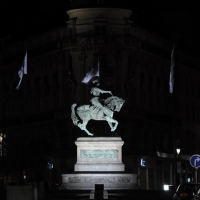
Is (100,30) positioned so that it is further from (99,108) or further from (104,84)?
(99,108)

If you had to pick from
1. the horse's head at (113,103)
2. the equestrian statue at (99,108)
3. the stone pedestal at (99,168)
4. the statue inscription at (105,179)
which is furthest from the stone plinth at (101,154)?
the horse's head at (113,103)

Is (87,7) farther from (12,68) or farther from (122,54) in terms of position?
(12,68)

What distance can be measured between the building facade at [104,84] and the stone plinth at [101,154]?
95.4ft

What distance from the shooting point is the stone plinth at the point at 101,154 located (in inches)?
3570

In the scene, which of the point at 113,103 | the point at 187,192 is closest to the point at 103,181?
the point at 113,103

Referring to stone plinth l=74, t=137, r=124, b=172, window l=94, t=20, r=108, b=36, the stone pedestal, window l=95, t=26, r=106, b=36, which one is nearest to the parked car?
the stone pedestal

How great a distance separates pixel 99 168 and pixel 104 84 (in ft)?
100

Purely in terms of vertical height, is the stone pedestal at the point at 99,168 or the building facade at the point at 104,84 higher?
the building facade at the point at 104,84

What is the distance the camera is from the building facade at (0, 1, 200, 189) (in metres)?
124

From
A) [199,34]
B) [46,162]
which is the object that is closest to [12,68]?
[199,34]

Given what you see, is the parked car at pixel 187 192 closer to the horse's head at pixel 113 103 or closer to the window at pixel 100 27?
the horse's head at pixel 113 103

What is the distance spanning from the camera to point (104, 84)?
396 feet

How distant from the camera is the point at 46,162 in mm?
72000

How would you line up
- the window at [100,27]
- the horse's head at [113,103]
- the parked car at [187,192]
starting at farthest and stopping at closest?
the window at [100,27]
the horse's head at [113,103]
the parked car at [187,192]
